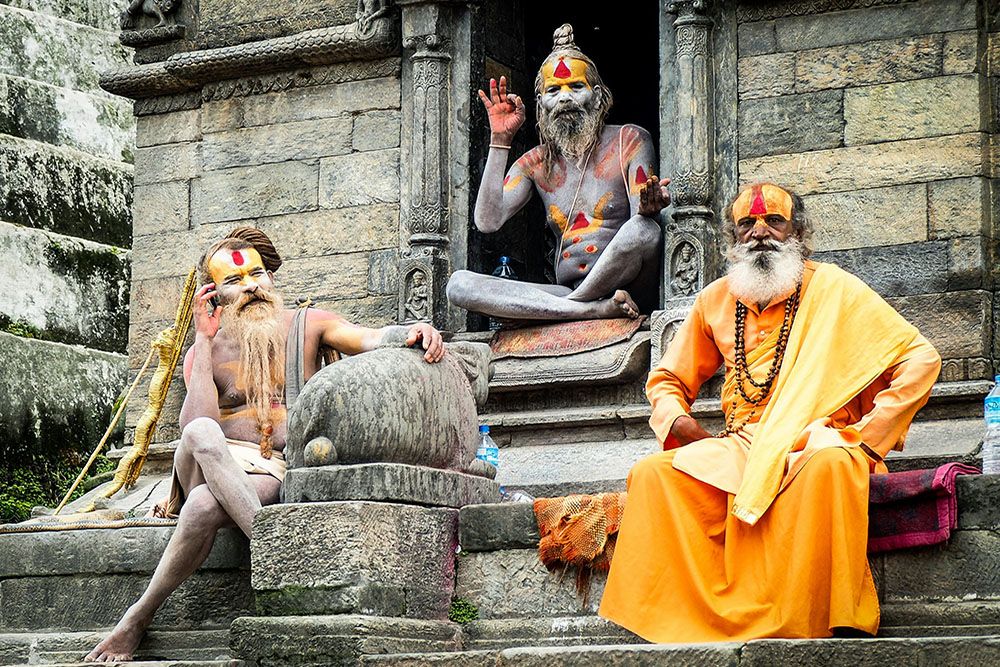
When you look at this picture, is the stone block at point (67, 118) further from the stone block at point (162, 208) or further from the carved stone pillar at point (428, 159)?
the carved stone pillar at point (428, 159)

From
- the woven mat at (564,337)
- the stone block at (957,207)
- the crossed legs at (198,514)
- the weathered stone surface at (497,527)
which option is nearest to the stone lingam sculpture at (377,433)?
the weathered stone surface at (497,527)

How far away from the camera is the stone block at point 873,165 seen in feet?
30.9

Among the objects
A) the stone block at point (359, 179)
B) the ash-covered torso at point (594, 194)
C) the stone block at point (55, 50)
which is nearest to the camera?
the ash-covered torso at point (594, 194)

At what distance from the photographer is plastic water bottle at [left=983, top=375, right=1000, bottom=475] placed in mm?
7414

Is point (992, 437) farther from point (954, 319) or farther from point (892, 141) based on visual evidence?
point (892, 141)

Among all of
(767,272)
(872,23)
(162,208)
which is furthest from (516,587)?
(162,208)

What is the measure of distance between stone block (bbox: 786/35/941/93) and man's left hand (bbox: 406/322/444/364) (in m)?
2.84

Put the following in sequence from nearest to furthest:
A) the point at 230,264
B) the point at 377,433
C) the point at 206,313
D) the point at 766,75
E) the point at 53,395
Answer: the point at 377,433
the point at 206,313
the point at 230,264
the point at 766,75
the point at 53,395

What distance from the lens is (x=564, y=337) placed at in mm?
10219

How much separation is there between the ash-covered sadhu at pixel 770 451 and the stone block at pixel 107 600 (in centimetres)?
167

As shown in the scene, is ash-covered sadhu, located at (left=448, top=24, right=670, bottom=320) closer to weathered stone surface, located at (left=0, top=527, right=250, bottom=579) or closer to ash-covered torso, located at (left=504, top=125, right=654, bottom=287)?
ash-covered torso, located at (left=504, top=125, right=654, bottom=287)

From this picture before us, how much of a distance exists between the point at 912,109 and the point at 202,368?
11.9ft

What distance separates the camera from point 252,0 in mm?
11570

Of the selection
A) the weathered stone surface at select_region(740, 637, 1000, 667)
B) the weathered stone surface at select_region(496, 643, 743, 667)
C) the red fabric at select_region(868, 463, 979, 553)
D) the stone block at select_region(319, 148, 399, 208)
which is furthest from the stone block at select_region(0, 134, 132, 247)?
the weathered stone surface at select_region(740, 637, 1000, 667)
